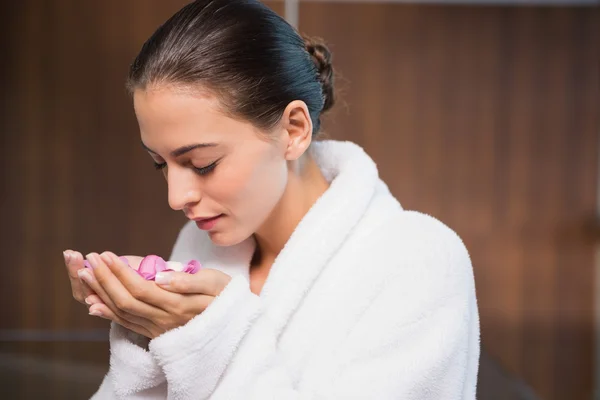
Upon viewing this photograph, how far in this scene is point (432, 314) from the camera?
968 millimetres

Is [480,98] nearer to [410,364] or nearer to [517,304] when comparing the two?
[517,304]

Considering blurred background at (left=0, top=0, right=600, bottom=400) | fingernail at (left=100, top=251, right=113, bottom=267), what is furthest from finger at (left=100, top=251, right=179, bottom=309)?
blurred background at (left=0, top=0, right=600, bottom=400)

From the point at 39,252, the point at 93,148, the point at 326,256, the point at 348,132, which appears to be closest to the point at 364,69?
the point at 348,132

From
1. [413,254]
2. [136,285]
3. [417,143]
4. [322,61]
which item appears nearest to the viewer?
[136,285]

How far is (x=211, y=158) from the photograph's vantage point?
980 millimetres

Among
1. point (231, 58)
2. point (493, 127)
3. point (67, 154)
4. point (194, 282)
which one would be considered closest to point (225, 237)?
point (194, 282)

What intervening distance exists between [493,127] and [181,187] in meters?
2.72

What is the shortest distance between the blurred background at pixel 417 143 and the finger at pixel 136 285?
2.45 m

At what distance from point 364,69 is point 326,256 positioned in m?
2.49

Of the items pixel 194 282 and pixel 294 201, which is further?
pixel 294 201

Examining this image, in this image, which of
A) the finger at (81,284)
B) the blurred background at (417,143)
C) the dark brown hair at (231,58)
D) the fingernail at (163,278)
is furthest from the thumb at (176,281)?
the blurred background at (417,143)

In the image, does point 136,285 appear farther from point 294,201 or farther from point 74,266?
point 294,201

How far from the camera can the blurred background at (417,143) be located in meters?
3.32

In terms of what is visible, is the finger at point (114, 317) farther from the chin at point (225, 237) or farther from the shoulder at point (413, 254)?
the shoulder at point (413, 254)
